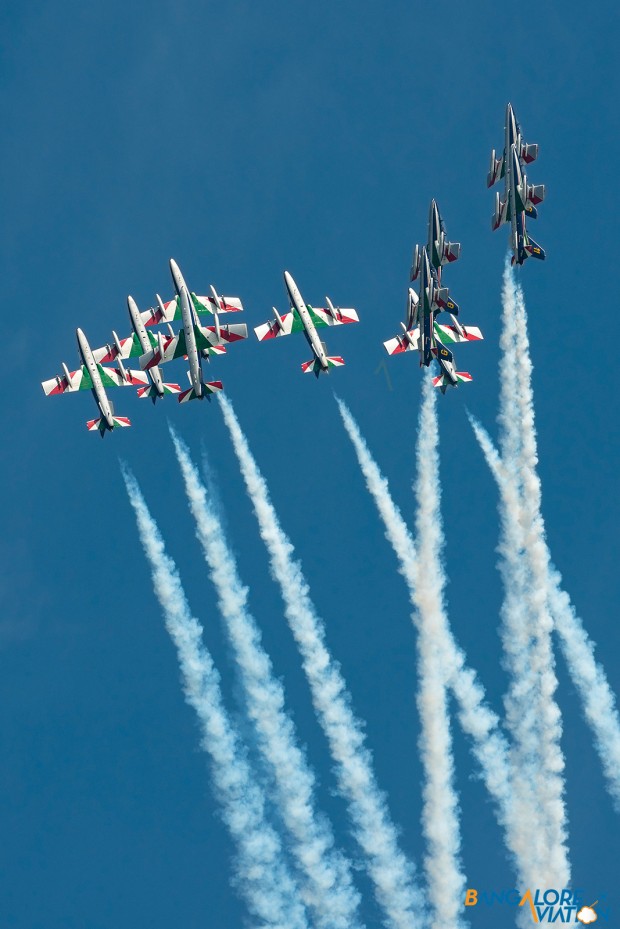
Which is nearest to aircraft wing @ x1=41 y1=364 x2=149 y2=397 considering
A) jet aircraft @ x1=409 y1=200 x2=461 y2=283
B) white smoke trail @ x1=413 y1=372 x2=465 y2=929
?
white smoke trail @ x1=413 y1=372 x2=465 y2=929

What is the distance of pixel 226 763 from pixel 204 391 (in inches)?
1063

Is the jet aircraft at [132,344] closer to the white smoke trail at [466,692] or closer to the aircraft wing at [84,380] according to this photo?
the aircraft wing at [84,380]

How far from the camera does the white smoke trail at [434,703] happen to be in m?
97.1

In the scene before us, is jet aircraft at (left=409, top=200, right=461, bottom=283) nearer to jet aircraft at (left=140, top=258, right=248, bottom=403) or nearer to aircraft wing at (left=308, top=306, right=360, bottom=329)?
aircraft wing at (left=308, top=306, right=360, bottom=329)

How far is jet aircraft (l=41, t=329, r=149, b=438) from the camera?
4274 inches

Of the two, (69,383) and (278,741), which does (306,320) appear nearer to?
(69,383)

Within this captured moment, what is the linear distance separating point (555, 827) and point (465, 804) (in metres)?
18.7

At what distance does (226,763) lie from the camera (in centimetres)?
10306

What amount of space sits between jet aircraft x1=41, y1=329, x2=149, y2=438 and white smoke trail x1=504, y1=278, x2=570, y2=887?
95.5ft

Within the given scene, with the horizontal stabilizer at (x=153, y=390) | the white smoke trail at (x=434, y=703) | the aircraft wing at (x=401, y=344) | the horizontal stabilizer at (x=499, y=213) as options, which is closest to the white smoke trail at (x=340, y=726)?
the white smoke trail at (x=434, y=703)

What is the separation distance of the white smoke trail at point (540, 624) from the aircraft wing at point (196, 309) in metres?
22.3

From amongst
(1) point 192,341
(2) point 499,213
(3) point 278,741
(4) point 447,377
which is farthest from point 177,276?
(3) point 278,741

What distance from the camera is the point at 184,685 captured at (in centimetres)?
10481

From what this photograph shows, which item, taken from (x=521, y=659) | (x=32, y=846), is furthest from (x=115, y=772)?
(x=521, y=659)
